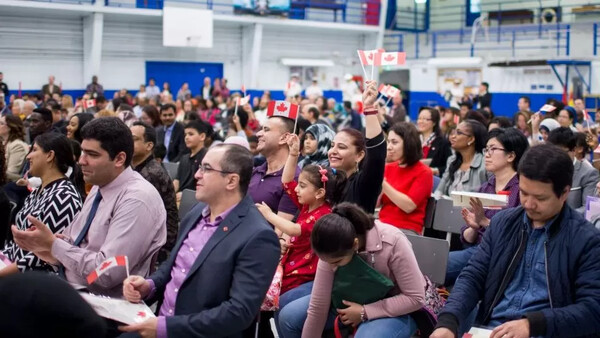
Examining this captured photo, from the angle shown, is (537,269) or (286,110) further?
(286,110)

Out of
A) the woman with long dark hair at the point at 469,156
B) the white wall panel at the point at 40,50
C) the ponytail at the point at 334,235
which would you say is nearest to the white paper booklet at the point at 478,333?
the ponytail at the point at 334,235

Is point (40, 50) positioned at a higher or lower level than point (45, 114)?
higher

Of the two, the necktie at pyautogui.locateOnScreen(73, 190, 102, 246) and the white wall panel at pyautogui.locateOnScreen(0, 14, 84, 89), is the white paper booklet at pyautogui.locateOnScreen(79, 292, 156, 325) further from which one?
the white wall panel at pyautogui.locateOnScreen(0, 14, 84, 89)

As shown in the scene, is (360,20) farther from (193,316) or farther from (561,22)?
(193,316)

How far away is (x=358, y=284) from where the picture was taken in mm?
3086

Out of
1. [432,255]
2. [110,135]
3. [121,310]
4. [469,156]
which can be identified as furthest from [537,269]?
[469,156]

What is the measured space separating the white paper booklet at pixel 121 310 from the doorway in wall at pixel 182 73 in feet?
54.3

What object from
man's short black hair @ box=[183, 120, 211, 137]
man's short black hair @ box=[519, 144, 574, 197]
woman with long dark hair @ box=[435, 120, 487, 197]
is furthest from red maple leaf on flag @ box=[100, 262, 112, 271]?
man's short black hair @ box=[183, 120, 211, 137]

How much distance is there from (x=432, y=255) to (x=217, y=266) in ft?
4.84

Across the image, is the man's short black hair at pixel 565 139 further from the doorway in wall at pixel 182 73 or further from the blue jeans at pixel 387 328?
the doorway in wall at pixel 182 73

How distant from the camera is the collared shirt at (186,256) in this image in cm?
283

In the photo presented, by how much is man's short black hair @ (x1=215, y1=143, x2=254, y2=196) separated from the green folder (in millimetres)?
611

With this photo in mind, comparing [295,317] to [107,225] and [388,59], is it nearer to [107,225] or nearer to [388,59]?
[107,225]

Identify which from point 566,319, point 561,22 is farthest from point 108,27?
point 566,319
